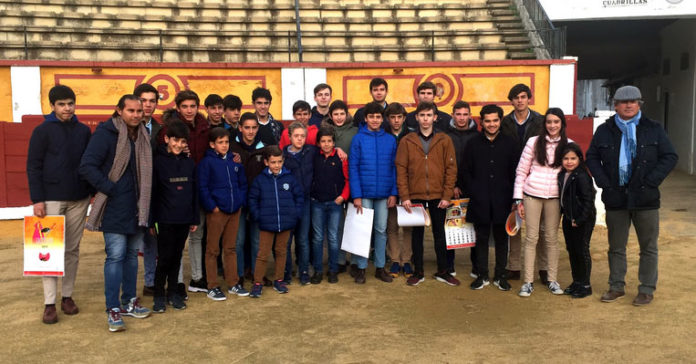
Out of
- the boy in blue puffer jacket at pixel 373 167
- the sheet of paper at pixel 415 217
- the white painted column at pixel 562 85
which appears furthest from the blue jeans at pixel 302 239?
the white painted column at pixel 562 85

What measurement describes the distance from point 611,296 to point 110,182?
11.9 ft

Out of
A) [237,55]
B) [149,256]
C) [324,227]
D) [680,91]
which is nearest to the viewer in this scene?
[149,256]

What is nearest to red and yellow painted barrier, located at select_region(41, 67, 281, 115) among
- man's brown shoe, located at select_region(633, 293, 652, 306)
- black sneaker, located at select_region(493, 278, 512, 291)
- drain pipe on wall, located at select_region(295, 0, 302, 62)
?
drain pipe on wall, located at select_region(295, 0, 302, 62)

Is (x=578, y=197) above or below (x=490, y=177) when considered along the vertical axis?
below

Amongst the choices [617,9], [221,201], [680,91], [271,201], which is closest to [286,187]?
[271,201]

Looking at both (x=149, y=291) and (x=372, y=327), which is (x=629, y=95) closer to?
(x=372, y=327)

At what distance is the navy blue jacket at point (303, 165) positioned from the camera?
475cm

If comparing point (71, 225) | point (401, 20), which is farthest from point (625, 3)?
point (71, 225)

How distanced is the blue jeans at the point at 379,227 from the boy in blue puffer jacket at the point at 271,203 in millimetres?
669

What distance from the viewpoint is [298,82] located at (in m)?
8.80

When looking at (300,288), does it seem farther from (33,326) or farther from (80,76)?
(80,76)

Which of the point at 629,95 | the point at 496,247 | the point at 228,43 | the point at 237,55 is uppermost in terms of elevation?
the point at 228,43

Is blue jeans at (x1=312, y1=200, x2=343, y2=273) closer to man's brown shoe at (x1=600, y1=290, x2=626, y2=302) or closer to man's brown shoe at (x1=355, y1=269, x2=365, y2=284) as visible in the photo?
man's brown shoe at (x1=355, y1=269, x2=365, y2=284)

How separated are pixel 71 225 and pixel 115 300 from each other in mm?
628
